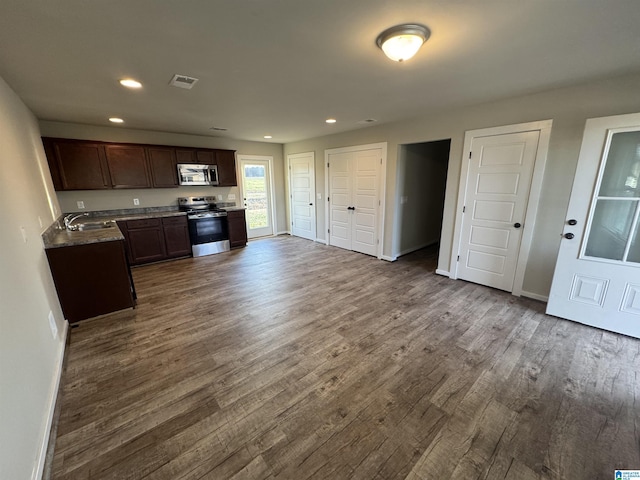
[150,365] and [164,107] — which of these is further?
[164,107]

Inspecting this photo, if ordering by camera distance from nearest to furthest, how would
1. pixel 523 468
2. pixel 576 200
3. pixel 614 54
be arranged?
1. pixel 523 468
2. pixel 614 54
3. pixel 576 200

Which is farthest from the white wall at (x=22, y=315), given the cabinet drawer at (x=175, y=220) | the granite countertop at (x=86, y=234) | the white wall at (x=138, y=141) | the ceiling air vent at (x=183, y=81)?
the cabinet drawer at (x=175, y=220)

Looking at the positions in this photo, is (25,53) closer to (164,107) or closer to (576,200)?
(164,107)

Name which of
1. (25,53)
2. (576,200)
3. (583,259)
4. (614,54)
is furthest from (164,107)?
(583,259)

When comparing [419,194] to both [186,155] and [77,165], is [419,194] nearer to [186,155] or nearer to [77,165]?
[186,155]

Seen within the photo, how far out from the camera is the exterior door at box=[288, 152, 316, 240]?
19.6 ft

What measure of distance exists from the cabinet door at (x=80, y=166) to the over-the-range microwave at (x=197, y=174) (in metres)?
1.16

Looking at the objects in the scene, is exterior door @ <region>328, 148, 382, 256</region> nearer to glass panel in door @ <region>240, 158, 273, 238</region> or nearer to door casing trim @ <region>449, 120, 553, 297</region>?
door casing trim @ <region>449, 120, 553, 297</region>

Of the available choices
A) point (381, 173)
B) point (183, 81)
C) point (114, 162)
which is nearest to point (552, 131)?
point (381, 173)

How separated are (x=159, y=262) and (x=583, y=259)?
6082 mm

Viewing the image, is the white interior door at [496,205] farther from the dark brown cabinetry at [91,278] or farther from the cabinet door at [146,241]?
the cabinet door at [146,241]

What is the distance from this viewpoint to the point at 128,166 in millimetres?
4480

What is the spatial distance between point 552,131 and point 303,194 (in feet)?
15.1

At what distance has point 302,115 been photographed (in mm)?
3668
